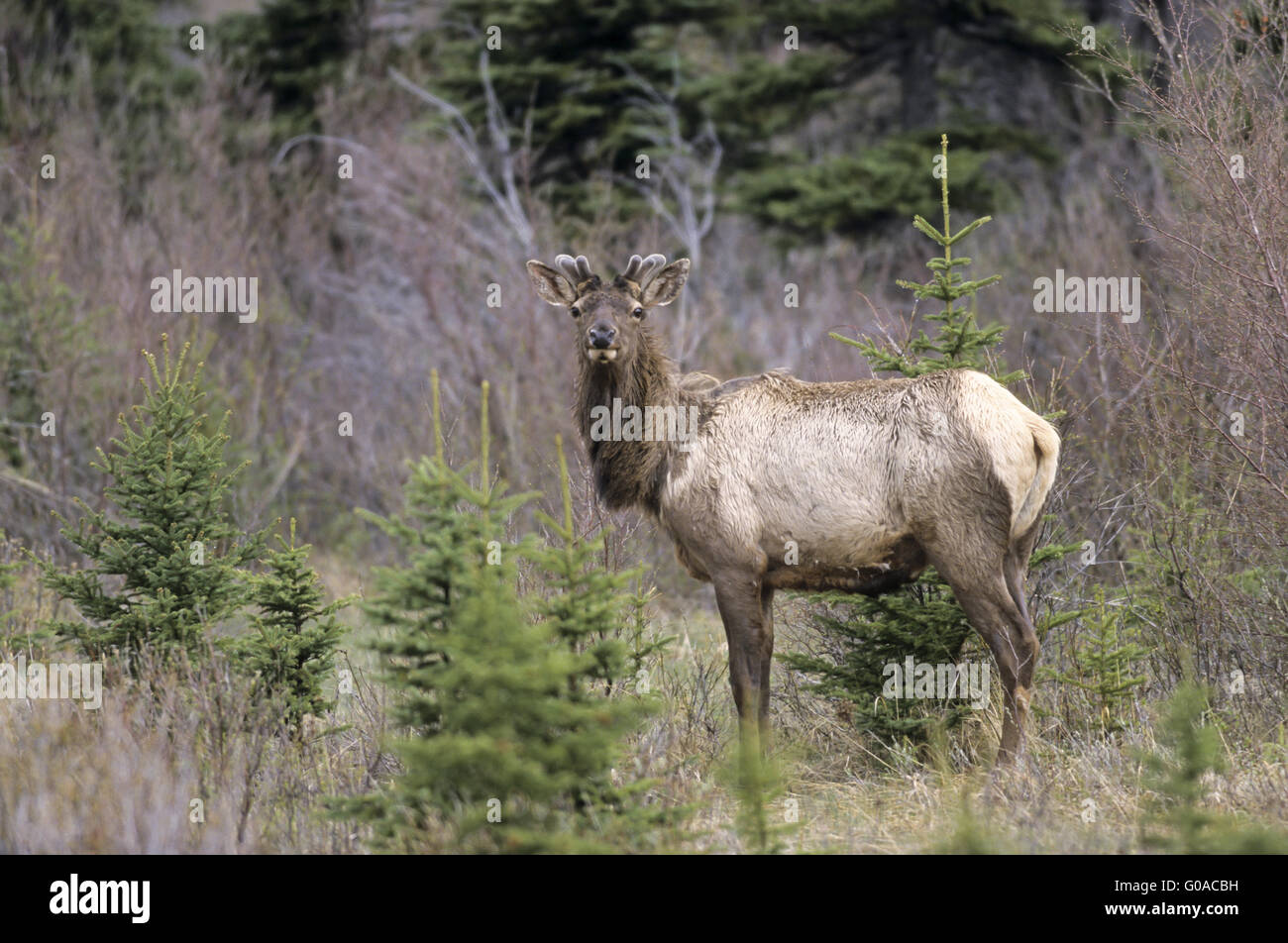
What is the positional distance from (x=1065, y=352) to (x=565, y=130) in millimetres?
7968

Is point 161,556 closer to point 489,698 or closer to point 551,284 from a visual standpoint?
point 551,284

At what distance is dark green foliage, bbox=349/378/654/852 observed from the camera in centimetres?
469

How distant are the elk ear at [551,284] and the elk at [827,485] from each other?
339 millimetres

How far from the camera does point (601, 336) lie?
6.85 m

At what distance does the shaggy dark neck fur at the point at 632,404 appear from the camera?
7105mm

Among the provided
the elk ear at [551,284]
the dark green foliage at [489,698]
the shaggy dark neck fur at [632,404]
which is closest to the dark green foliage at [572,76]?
the elk ear at [551,284]

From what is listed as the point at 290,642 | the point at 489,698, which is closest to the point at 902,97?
the point at 290,642

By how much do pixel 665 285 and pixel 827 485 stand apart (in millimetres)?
1720

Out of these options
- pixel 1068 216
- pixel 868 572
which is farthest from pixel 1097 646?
pixel 1068 216

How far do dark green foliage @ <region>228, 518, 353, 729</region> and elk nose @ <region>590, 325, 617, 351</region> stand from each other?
1.88m

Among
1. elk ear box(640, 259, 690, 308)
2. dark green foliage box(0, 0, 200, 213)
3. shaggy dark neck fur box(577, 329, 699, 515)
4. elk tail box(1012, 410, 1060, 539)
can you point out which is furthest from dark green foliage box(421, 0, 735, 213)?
elk tail box(1012, 410, 1060, 539)

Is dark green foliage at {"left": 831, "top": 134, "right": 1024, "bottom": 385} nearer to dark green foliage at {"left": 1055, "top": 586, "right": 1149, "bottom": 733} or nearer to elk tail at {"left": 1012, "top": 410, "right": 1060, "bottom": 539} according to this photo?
elk tail at {"left": 1012, "top": 410, "right": 1060, "bottom": 539}

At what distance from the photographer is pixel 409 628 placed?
204 inches

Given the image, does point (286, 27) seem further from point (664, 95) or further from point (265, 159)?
point (664, 95)
